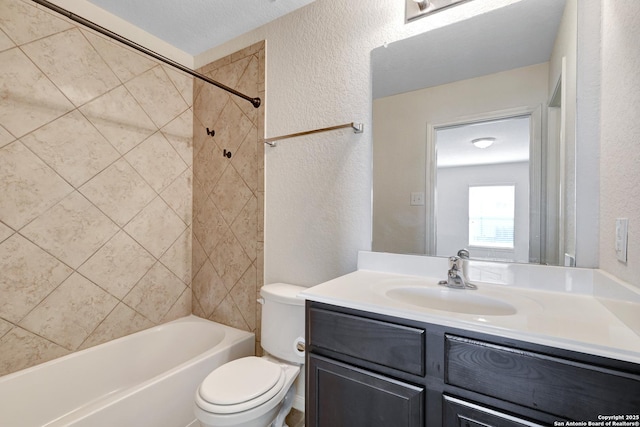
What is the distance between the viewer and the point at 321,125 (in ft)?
5.37

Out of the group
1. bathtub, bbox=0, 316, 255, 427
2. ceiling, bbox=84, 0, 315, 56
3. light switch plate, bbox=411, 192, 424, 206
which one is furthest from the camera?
ceiling, bbox=84, 0, 315, 56

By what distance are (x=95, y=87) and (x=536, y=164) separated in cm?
242

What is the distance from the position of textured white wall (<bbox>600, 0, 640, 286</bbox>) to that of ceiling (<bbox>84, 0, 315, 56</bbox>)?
1.42 m

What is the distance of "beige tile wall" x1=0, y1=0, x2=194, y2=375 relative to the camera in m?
1.48

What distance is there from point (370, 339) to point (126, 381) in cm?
175

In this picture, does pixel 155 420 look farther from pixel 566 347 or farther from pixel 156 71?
pixel 156 71

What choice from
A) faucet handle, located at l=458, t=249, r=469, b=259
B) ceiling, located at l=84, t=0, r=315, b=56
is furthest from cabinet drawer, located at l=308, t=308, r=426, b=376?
ceiling, located at l=84, t=0, r=315, b=56

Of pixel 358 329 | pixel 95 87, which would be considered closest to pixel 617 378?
pixel 358 329

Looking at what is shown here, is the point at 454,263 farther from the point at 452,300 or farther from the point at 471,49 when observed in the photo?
the point at 471,49

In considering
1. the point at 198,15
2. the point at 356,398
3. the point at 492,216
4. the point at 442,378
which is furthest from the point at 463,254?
the point at 198,15

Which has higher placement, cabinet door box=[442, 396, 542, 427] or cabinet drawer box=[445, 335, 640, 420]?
cabinet drawer box=[445, 335, 640, 420]

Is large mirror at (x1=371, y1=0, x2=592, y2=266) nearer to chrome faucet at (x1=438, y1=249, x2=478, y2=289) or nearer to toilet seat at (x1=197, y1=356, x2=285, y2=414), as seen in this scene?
chrome faucet at (x1=438, y1=249, x2=478, y2=289)

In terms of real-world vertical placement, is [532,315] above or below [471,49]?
below

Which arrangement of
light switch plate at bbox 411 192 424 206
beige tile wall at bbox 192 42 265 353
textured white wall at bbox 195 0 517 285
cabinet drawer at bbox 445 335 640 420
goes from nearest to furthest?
1. cabinet drawer at bbox 445 335 640 420
2. light switch plate at bbox 411 192 424 206
3. textured white wall at bbox 195 0 517 285
4. beige tile wall at bbox 192 42 265 353
